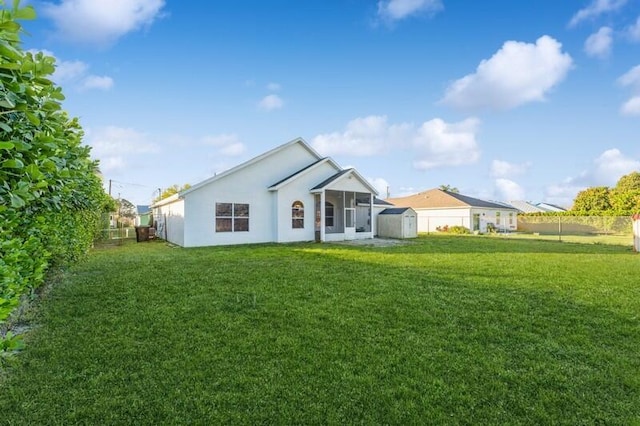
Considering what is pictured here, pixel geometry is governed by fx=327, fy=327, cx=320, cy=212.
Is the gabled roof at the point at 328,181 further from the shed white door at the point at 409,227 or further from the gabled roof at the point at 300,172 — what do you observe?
the shed white door at the point at 409,227

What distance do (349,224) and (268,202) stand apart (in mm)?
6107

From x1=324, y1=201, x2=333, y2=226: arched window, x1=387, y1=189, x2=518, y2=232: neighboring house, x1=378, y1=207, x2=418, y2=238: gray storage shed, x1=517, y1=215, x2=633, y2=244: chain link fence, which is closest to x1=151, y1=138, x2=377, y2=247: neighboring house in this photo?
x1=324, y1=201, x2=333, y2=226: arched window

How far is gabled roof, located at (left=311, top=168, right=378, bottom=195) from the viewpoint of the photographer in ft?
62.5

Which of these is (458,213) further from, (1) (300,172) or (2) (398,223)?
(1) (300,172)

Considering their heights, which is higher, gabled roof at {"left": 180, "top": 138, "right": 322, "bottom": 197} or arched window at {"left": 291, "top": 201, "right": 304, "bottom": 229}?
gabled roof at {"left": 180, "top": 138, "right": 322, "bottom": 197}

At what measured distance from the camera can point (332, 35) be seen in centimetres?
1449

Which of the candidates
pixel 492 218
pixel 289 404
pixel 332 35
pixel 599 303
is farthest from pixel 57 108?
pixel 492 218

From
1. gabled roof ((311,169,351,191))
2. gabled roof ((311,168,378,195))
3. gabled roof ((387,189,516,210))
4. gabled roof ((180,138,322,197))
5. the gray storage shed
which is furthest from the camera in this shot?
gabled roof ((387,189,516,210))

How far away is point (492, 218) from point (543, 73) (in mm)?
23177

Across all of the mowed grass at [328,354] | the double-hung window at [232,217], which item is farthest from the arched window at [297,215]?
the mowed grass at [328,354]

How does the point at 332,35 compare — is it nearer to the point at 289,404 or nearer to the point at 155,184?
the point at 289,404

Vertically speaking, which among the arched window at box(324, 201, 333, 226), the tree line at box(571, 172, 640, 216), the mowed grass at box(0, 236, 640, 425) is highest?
the tree line at box(571, 172, 640, 216)

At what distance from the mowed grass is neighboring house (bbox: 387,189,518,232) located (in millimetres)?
25513

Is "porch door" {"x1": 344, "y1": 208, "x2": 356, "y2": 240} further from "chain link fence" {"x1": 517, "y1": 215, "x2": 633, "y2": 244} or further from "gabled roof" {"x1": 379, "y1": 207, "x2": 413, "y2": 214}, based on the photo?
"chain link fence" {"x1": 517, "y1": 215, "x2": 633, "y2": 244}
